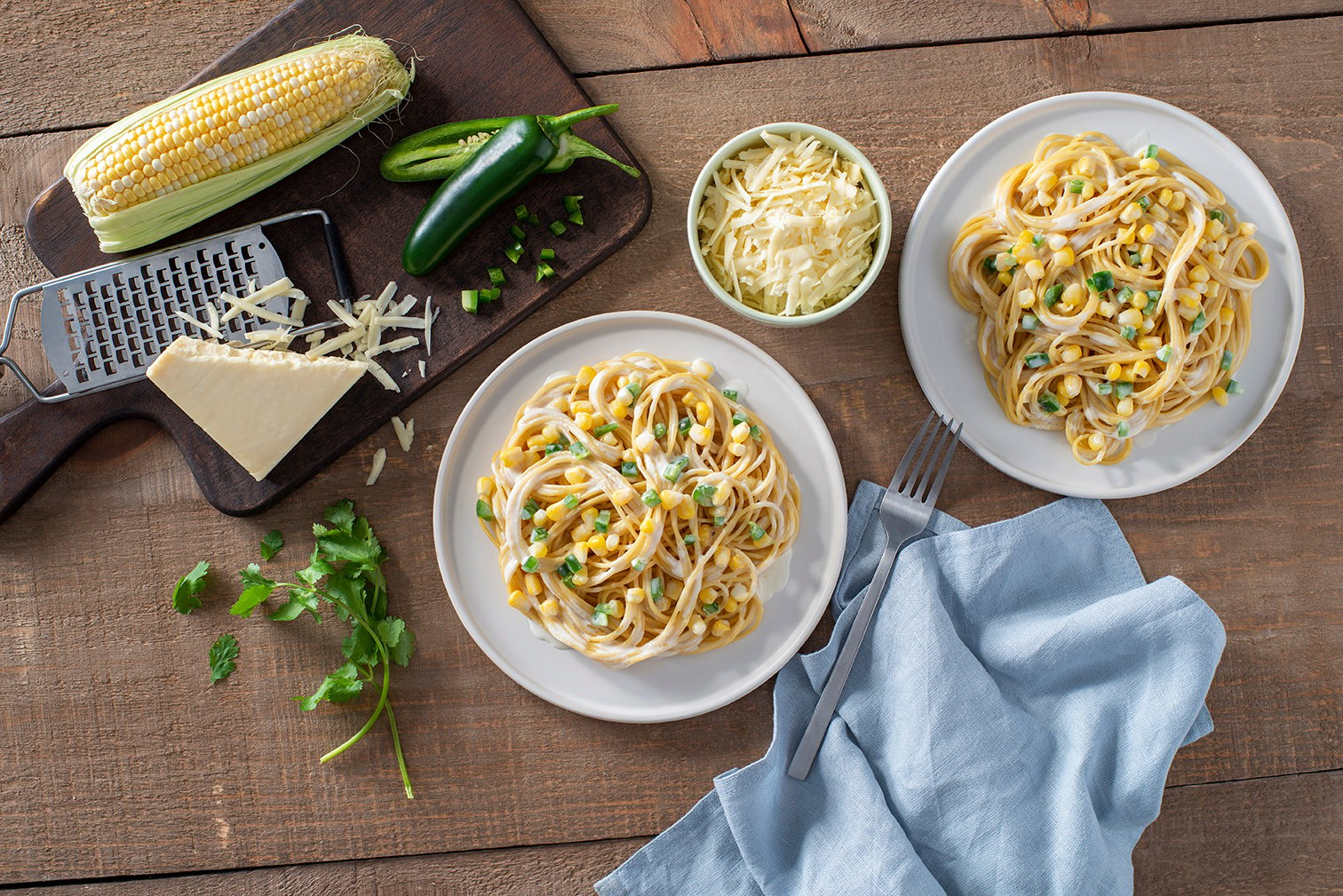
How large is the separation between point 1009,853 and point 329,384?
259cm

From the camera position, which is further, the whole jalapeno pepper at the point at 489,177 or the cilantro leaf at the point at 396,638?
the cilantro leaf at the point at 396,638

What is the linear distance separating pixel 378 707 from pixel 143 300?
1509mm

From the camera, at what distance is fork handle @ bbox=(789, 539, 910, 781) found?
2.52 metres

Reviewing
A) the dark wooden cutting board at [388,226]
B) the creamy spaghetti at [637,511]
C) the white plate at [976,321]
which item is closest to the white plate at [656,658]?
the creamy spaghetti at [637,511]

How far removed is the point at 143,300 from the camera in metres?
2.49

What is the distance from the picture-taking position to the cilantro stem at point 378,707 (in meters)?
2.52

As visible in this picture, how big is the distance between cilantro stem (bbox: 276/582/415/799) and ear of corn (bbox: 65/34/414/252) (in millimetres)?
1261

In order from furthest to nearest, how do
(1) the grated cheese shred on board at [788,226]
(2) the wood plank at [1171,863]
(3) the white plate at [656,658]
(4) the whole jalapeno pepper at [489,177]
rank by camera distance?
1. (2) the wood plank at [1171,863]
2. (3) the white plate at [656,658]
3. (4) the whole jalapeno pepper at [489,177]
4. (1) the grated cheese shred on board at [788,226]

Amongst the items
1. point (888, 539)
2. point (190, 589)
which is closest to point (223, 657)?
point (190, 589)

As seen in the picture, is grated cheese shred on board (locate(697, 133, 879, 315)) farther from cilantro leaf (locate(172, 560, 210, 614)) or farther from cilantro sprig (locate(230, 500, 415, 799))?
cilantro leaf (locate(172, 560, 210, 614))

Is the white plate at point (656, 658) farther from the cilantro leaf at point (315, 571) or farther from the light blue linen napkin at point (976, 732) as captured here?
the cilantro leaf at point (315, 571)

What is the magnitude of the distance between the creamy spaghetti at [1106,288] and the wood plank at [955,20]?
20.0 inches

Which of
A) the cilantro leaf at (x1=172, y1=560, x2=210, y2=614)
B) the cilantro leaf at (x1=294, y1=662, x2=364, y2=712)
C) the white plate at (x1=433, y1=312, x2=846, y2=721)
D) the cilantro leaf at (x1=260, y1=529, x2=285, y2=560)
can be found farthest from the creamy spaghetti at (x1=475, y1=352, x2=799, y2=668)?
the cilantro leaf at (x1=172, y1=560, x2=210, y2=614)

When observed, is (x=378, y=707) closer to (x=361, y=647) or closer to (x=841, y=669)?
(x=361, y=647)
